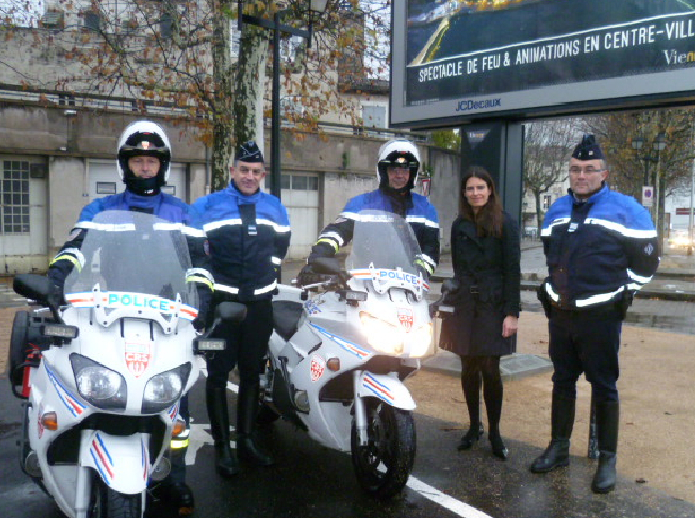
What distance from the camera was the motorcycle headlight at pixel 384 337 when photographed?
13.5 feet

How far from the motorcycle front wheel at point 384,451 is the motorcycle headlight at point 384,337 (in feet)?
1.14

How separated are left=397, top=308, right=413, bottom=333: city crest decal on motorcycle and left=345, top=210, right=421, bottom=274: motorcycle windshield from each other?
0.30m

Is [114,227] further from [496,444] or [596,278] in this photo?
[496,444]

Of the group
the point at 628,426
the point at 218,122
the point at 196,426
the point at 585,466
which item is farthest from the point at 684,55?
the point at 218,122

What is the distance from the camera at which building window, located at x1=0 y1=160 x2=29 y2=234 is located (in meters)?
20.1

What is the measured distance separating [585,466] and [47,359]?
363 cm

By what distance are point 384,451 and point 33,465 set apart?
1.86 metres

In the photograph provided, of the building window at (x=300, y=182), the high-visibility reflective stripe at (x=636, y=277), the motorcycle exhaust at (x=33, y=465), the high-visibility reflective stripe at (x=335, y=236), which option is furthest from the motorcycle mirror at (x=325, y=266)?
the building window at (x=300, y=182)

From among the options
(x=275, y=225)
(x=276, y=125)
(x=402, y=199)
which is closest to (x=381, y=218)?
(x=402, y=199)

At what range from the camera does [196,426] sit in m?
5.87

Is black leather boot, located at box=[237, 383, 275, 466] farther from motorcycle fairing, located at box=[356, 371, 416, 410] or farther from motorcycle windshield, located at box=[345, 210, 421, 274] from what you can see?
motorcycle windshield, located at box=[345, 210, 421, 274]

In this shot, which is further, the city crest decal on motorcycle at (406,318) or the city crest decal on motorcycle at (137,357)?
the city crest decal on motorcycle at (406,318)

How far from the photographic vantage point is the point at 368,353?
416 centimetres

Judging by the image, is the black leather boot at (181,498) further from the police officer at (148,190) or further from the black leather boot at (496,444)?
the black leather boot at (496,444)
